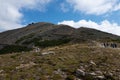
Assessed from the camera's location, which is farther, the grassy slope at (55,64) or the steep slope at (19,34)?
the steep slope at (19,34)

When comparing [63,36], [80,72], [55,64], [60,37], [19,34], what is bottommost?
[80,72]

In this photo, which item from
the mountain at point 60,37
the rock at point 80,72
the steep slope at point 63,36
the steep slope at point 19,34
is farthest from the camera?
the steep slope at point 19,34

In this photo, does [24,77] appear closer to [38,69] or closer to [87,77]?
[38,69]

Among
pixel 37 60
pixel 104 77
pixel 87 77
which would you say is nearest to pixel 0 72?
pixel 37 60

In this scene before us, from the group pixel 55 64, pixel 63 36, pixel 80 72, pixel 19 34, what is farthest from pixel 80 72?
pixel 19 34

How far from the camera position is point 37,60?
105ft

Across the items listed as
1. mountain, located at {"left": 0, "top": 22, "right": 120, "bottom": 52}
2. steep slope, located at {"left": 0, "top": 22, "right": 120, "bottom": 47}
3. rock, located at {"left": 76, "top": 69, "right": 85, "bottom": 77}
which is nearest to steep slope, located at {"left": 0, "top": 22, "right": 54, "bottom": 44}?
steep slope, located at {"left": 0, "top": 22, "right": 120, "bottom": 47}

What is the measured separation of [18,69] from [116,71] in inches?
459

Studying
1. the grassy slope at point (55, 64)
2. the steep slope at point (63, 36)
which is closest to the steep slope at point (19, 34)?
the steep slope at point (63, 36)

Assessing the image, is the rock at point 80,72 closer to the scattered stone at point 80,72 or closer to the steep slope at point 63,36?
the scattered stone at point 80,72

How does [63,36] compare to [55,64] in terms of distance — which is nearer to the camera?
[55,64]

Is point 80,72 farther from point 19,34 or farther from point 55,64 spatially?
point 19,34

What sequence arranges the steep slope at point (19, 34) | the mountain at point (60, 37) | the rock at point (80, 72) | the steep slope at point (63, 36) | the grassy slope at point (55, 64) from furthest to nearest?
the steep slope at point (19, 34) < the steep slope at point (63, 36) < the mountain at point (60, 37) < the rock at point (80, 72) < the grassy slope at point (55, 64)

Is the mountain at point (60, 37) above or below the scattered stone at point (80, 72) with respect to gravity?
above
